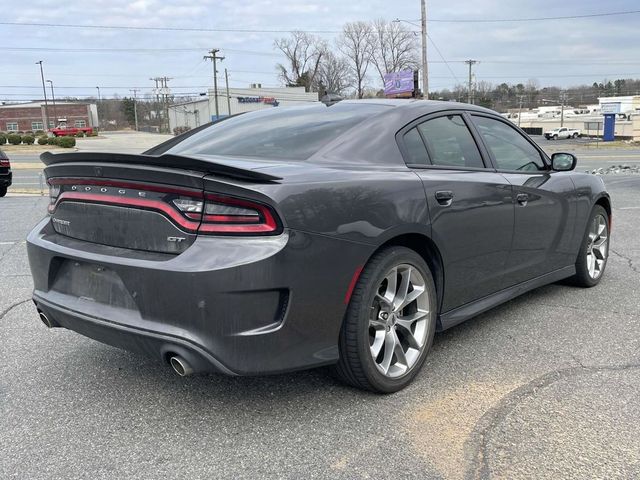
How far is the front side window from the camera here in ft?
13.4

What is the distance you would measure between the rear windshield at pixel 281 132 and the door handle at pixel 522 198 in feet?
3.71

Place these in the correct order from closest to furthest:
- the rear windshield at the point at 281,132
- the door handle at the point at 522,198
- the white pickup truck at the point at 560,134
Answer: the rear windshield at the point at 281,132, the door handle at the point at 522,198, the white pickup truck at the point at 560,134

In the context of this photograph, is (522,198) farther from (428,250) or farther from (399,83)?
(399,83)

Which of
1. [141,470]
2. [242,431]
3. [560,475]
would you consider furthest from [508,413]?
[141,470]

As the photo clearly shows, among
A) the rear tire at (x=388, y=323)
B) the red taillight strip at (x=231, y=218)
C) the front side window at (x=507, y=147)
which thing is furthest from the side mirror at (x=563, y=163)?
the red taillight strip at (x=231, y=218)

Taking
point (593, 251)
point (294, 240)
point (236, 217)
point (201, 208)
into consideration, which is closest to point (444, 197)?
point (294, 240)

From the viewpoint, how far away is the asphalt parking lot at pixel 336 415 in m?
2.48

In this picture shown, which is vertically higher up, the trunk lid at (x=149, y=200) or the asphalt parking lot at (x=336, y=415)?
the trunk lid at (x=149, y=200)

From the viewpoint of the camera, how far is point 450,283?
3480 millimetres

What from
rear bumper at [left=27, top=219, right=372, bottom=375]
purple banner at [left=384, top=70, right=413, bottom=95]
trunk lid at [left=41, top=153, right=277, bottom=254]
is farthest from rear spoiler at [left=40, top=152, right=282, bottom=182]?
purple banner at [left=384, top=70, right=413, bottom=95]

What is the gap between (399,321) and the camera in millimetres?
3170

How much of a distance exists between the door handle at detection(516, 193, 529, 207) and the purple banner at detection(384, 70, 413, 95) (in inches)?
2490

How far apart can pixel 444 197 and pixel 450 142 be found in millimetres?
580

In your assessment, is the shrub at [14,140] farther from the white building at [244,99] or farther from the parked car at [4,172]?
the parked car at [4,172]
